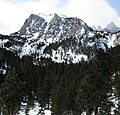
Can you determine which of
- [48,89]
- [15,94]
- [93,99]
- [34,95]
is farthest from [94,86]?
[34,95]

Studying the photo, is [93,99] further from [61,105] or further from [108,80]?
[61,105]

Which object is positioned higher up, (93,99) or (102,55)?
(102,55)

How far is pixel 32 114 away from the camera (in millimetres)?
93812

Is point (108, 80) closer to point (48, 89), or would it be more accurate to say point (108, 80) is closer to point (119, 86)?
point (119, 86)

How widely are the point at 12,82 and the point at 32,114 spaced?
48907 mm

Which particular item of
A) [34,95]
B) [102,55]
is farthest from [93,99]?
[34,95]

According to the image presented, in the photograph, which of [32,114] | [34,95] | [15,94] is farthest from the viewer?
[34,95]

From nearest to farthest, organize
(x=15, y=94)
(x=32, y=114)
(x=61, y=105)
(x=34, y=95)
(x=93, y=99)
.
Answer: (x=93, y=99) → (x=15, y=94) → (x=61, y=105) → (x=32, y=114) → (x=34, y=95)

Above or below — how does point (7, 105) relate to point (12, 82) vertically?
below

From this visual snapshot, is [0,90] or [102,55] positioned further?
[0,90]

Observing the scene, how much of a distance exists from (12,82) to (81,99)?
12.9 metres

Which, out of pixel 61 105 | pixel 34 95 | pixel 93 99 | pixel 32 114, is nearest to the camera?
pixel 93 99

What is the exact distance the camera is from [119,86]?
127ft

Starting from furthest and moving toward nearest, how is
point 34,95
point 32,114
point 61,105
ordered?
point 34,95, point 32,114, point 61,105
